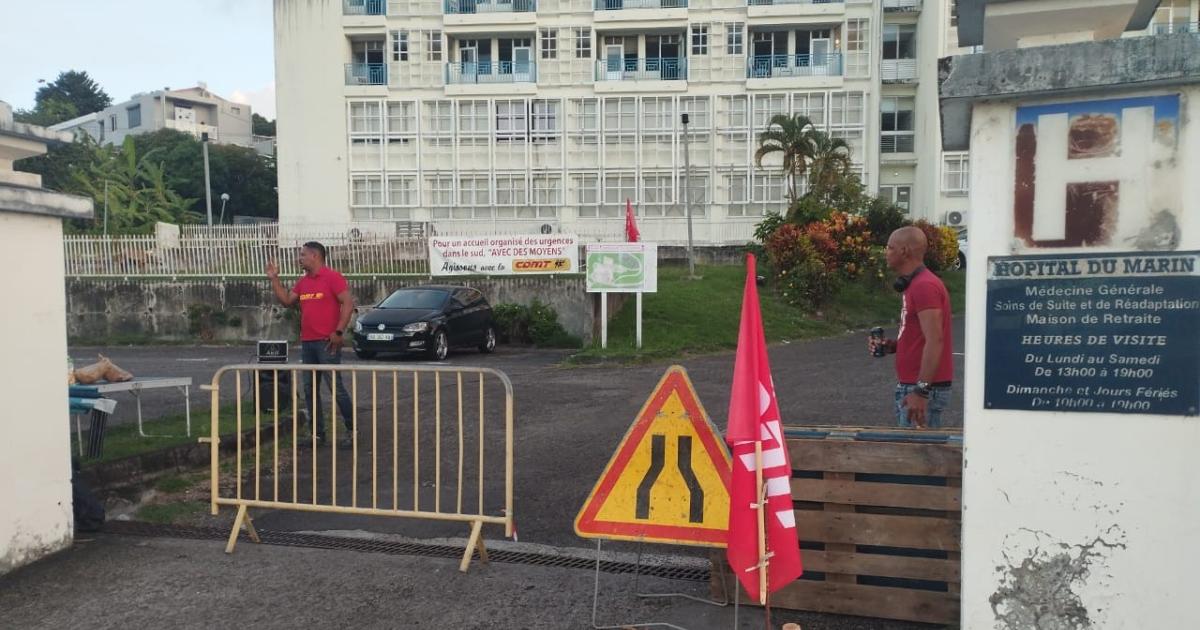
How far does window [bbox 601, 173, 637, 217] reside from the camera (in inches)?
1492

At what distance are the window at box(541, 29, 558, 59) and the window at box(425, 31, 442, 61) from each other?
458 cm

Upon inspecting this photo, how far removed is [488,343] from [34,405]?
13659 millimetres

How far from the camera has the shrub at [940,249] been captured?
2533 centimetres

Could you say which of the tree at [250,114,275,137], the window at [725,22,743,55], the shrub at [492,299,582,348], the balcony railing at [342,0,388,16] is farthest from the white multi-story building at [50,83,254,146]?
the shrub at [492,299,582,348]

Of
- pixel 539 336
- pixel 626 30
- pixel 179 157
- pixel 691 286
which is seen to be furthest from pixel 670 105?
pixel 179 157

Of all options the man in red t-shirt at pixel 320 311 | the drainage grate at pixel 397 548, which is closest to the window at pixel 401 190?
the man in red t-shirt at pixel 320 311

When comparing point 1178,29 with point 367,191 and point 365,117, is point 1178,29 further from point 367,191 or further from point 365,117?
point 365,117

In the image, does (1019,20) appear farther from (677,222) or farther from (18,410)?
(677,222)

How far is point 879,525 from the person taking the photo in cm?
410

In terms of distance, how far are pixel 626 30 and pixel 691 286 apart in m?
19.7

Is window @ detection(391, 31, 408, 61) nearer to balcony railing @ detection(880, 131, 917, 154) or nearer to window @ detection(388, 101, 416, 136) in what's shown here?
window @ detection(388, 101, 416, 136)

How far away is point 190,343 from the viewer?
70.7 feet

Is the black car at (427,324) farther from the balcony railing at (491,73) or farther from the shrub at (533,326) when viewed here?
the balcony railing at (491,73)

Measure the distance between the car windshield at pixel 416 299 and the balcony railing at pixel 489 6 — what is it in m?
23.5
